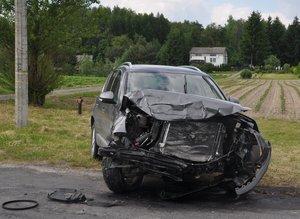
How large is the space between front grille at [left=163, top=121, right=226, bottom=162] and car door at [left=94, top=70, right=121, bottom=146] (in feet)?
4.44

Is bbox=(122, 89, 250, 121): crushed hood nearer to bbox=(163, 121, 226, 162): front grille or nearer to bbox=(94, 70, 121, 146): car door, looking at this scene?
bbox=(163, 121, 226, 162): front grille

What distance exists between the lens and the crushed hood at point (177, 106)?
628 cm

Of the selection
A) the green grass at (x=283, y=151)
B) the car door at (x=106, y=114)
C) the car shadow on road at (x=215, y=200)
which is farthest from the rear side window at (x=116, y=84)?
the green grass at (x=283, y=151)

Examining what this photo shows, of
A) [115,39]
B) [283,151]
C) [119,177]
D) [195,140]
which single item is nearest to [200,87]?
[195,140]

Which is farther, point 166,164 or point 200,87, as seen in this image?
point 200,87

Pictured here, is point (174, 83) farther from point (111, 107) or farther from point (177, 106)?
point (177, 106)

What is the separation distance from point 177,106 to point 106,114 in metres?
1.89

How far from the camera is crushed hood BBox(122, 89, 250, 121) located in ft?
20.6

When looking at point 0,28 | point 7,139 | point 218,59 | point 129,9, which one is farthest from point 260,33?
point 7,139

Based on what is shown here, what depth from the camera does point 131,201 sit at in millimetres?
6301

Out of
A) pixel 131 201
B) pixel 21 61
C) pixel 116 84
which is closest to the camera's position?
pixel 131 201

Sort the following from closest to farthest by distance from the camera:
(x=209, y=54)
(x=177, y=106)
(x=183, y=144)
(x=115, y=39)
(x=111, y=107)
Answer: (x=183, y=144) → (x=177, y=106) → (x=111, y=107) → (x=115, y=39) → (x=209, y=54)

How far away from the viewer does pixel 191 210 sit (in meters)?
5.93

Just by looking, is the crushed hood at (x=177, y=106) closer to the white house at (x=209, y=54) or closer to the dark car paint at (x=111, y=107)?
the dark car paint at (x=111, y=107)
